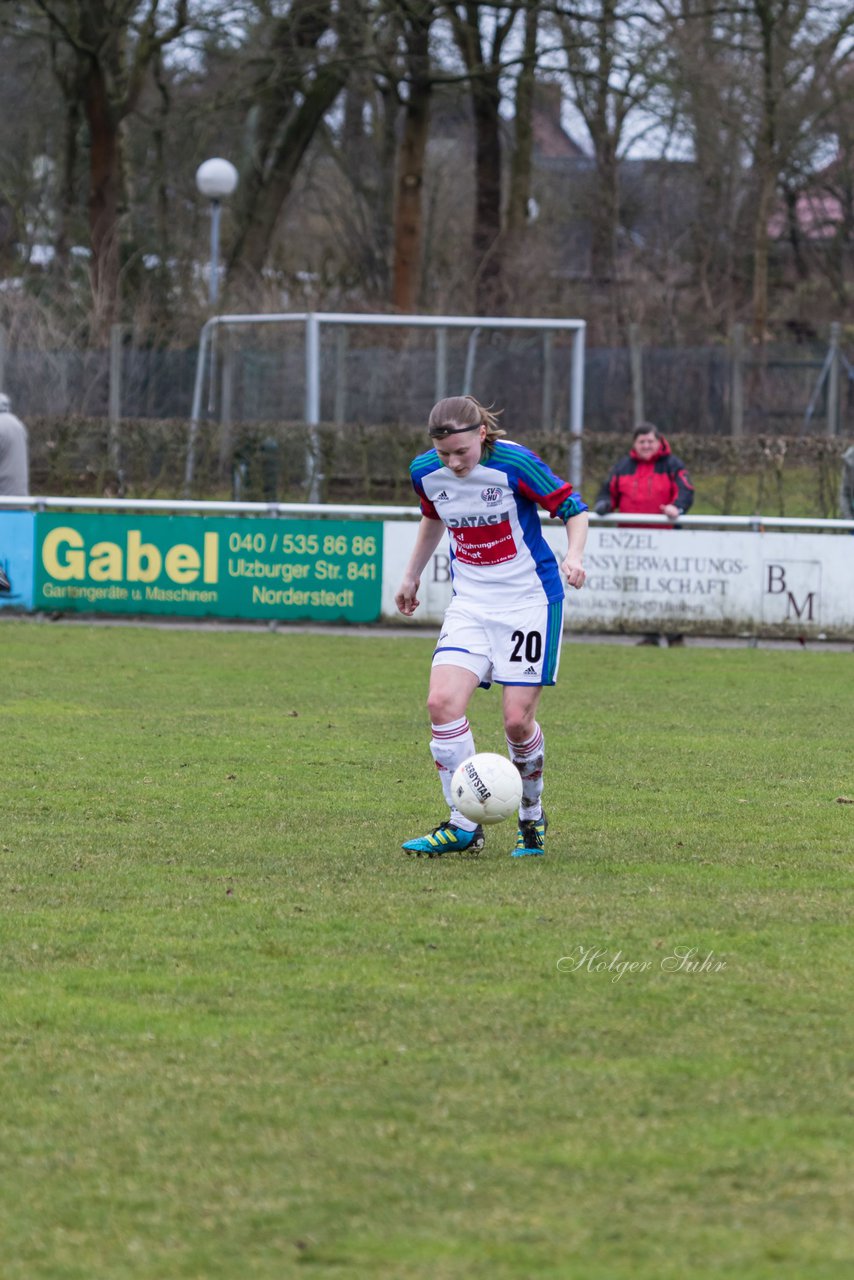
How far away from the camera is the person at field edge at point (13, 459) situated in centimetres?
1628

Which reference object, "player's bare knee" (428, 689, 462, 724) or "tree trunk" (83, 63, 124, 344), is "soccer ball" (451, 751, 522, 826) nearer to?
"player's bare knee" (428, 689, 462, 724)

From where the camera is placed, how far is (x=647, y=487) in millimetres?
15773

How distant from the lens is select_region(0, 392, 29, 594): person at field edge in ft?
53.4

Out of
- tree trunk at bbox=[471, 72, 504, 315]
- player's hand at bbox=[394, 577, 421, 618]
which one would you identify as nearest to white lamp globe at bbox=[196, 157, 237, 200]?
tree trunk at bbox=[471, 72, 504, 315]

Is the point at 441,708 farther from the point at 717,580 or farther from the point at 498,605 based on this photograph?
the point at 717,580

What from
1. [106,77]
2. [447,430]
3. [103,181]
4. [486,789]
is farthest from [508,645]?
[103,181]

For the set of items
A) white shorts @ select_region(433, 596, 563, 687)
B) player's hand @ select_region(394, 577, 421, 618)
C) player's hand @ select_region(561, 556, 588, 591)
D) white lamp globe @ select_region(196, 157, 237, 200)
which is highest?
white lamp globe @ select_region(196, 157, 237, 200)

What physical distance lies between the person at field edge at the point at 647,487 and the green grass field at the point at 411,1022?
6303 mm

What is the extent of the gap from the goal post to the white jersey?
12222 mm

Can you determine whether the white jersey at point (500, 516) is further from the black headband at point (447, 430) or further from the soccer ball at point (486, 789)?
the soccer ball at point (486, 789)

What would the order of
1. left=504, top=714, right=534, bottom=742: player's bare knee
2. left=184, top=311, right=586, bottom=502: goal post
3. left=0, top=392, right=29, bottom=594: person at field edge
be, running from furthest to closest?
left=184, top=311, right=586, bottom=502: goal post, left=0, top=392, right=29, bottom=594: person at field edge, left=504, top=714, right=534, bottom=742: player's bare knee

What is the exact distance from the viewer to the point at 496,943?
558 centimetres

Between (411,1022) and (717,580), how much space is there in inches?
456

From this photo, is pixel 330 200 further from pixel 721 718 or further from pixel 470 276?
pixel 721 718
